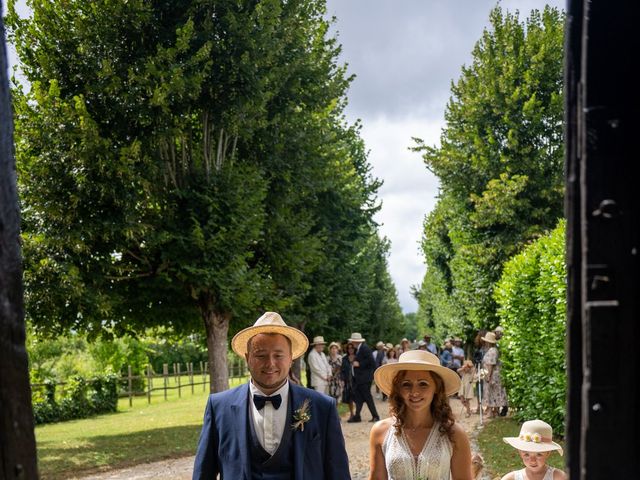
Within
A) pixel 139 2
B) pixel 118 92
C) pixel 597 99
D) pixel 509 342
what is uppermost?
pixel 139 2

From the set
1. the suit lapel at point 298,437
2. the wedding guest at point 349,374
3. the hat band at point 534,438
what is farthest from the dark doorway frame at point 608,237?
the wedding guest at point 349,374

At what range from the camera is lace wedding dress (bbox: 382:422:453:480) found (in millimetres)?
4773

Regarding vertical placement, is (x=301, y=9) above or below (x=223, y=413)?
above

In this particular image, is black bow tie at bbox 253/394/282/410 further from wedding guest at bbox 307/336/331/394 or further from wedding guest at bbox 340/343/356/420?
wedding guest at bbox 307/336/331/394

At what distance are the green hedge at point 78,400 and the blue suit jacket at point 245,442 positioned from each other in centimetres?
2234

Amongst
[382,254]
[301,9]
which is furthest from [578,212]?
[382,254]

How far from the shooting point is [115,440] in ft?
61.4

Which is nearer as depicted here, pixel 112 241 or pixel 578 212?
pixel 578 212

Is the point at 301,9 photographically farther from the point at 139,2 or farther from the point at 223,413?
the point at 223,413

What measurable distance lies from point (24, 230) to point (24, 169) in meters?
1.29

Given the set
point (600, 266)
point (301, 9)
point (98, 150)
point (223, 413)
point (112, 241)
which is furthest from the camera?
point (301, 9)

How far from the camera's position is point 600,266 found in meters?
1.41

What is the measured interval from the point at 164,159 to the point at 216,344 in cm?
474

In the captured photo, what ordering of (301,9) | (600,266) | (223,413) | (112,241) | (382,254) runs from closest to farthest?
(600,266), (223,413), (112,241), (301,9), (382,254)
